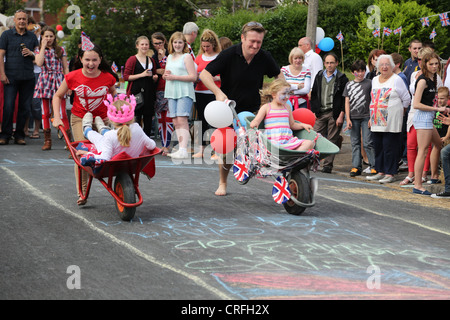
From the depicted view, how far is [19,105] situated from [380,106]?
23.2ft

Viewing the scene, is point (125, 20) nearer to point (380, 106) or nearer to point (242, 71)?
point (380, 106)

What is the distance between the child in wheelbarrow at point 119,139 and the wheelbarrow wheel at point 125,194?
253mm

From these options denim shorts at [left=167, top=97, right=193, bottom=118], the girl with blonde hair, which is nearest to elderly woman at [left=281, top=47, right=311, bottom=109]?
the girl with blonde hair

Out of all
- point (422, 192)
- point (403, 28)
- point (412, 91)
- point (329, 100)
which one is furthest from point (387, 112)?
point (403, 28)

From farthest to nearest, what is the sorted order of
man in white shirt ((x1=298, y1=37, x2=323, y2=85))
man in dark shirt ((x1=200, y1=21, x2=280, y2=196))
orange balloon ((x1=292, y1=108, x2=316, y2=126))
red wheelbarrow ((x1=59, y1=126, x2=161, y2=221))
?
man in white shirt ((x1=298, y1=37, x2=323, y2=85)) → man in dark shirt ((x1=200, y1=21, x2=280, y2=196)) → orange balloon ((x1=292, y1=108, x2=316, y2=126)) → red wheelbarrow ((x1=59, y1=126, x2=161, y2=221))

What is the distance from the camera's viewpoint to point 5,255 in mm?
6195

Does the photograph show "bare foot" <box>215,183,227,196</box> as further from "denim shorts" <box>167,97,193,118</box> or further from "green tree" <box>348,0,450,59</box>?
"green tree" <box>348,0,450,59</box>

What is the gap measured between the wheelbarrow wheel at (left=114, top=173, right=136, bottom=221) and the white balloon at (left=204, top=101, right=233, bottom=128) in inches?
53.3

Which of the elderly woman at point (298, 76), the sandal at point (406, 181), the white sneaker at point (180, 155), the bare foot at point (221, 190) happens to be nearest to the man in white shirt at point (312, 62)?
the elderly woman at point (298, 76)

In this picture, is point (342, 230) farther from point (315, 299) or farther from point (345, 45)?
point (345, 45)

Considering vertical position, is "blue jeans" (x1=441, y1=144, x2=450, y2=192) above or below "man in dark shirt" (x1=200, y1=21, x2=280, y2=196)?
below

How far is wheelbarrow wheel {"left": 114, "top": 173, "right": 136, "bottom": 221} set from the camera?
7387mm

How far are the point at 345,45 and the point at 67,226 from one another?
25.9 metres

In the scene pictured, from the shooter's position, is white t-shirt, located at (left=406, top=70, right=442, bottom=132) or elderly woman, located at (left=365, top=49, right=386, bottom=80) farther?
elderly woman, located at (left=365, top=49, right=386, bottom=80)
